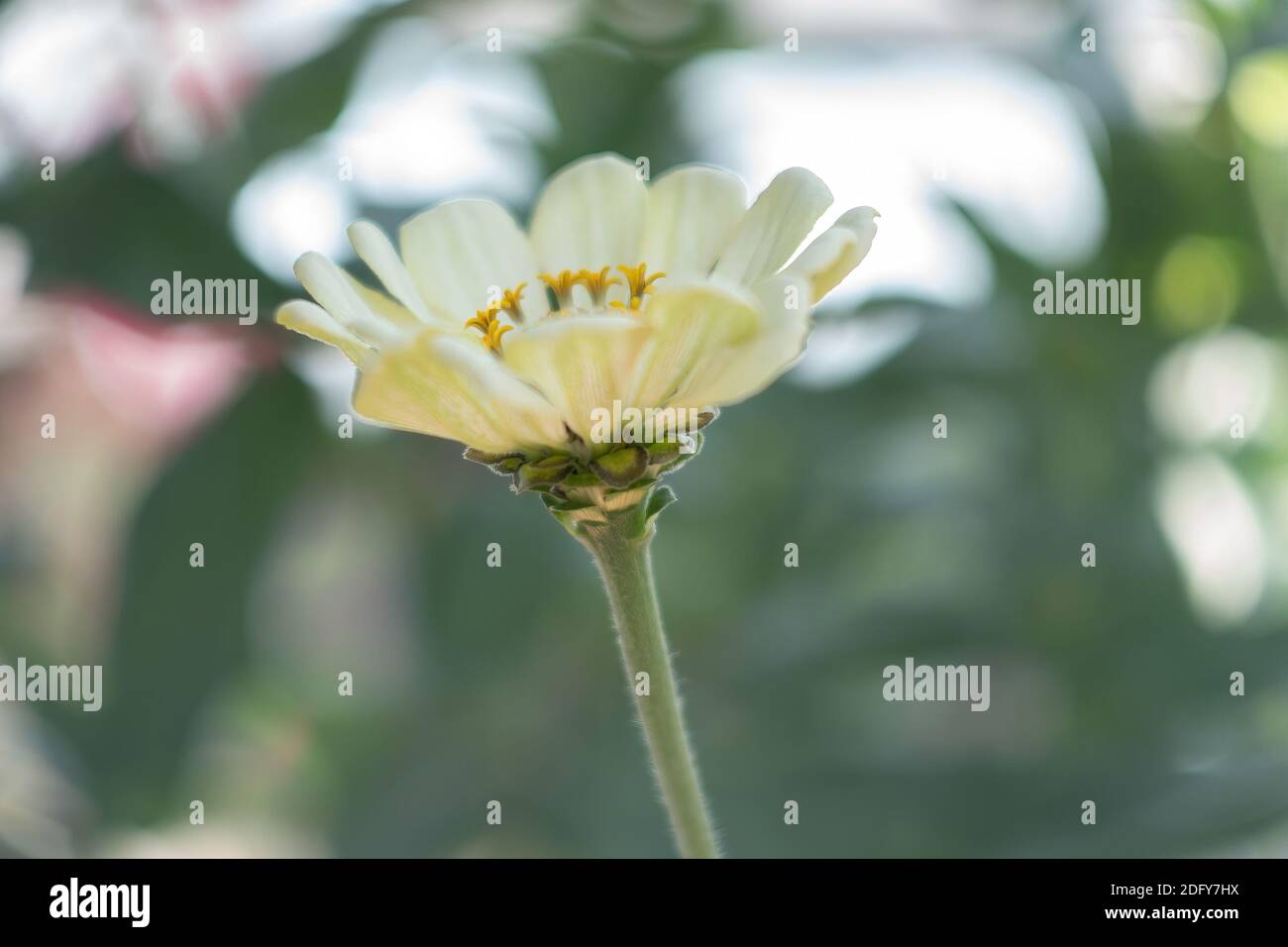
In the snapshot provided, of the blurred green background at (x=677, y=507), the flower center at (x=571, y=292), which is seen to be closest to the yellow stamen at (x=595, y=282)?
the flower center at (x=571, y=292)

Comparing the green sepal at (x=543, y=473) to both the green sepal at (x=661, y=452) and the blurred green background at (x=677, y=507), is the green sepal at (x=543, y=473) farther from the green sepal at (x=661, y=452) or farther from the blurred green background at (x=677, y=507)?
the blurred green background at (x=677, y=507)

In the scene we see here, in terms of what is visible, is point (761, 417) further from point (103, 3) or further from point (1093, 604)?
point (103, 3)

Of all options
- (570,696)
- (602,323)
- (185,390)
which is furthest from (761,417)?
(602,323)

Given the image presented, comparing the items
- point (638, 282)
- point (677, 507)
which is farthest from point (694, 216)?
point (677, 507)

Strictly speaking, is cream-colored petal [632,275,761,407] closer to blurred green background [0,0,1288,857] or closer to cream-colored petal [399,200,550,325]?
cream-colored petal [399,200,550,325]

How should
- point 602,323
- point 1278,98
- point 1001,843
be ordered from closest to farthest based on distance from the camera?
point 602,323, point 1001,843, point 1278,98
